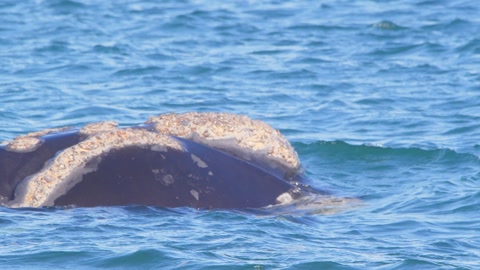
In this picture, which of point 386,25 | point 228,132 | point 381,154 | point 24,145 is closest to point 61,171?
point 24,145

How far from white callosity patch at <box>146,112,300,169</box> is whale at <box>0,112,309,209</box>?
0.02 m

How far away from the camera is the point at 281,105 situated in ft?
48.0

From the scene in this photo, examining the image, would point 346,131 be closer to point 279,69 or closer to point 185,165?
point 279,69

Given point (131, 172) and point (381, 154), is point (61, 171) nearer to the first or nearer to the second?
point (131, 172)

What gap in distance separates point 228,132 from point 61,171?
148 centimetres

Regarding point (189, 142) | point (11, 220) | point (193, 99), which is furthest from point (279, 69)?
point (11, 220)

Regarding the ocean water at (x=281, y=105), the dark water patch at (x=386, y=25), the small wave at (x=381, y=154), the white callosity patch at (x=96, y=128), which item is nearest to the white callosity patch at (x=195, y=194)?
the ocean water at (x=281, y=105)

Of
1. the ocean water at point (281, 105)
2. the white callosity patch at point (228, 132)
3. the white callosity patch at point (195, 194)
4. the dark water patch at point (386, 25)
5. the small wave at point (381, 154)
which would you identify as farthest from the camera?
the dark water patch at point (386, 25)

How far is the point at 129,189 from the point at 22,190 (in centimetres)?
79

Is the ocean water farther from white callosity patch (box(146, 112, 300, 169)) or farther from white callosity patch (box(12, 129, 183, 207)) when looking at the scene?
white callosity patch (box(146, 112, 300, 169))

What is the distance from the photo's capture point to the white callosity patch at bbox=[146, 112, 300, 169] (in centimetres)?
895

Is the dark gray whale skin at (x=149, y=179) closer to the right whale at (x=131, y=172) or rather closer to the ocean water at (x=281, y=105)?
the right whale at (x=131, y=172)

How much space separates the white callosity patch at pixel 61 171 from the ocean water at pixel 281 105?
13cm

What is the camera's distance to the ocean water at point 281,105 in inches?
307
